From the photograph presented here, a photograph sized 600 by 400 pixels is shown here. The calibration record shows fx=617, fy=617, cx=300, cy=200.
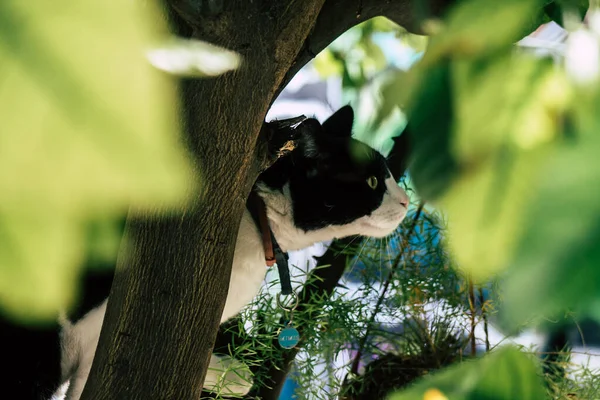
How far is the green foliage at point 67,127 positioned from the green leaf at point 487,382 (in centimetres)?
6

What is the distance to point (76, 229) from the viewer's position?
3.1 inches

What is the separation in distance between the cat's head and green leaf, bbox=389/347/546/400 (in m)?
1.07

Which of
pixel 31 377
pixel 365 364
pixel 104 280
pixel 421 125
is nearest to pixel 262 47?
pixel 421 125

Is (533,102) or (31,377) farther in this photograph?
(31,377)

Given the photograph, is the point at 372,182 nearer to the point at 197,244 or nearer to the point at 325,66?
the point at 325,66

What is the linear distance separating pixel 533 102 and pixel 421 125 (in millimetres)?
20

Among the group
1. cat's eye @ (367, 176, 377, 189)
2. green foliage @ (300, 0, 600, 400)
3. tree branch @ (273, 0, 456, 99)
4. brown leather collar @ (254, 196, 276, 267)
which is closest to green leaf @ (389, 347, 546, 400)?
green foliage @ (300, 0, 600, 400)

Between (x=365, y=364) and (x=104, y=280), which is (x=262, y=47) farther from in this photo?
(x=365, y=364)

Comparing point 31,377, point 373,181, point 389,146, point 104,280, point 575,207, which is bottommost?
point 575,207

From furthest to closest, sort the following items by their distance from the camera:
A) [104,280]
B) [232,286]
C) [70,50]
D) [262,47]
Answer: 1. [232,286]
2. [104,280]
3. [262,47]
4. [70,50]

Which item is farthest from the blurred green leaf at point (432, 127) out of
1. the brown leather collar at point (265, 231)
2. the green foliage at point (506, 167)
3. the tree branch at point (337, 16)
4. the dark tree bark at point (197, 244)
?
the brown leather collar at point (265, 231)

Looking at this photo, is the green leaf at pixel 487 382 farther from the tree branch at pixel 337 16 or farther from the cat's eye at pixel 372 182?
the cat's eye at pixel 372 182

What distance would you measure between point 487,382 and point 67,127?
8 centimetres

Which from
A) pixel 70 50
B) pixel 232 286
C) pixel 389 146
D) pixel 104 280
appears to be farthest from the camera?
pixel 389 146
